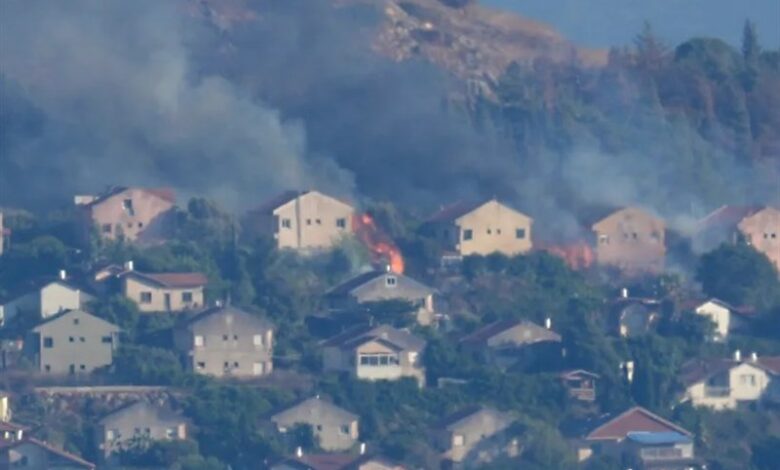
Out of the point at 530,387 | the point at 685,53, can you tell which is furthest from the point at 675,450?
the point at 685,53

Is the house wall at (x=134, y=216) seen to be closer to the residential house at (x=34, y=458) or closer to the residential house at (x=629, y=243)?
the residential house at (x=629, y=243)

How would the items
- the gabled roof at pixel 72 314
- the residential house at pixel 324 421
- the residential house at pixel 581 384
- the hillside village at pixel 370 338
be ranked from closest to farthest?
the hillside village at pixel 370 338, the residential house at pixel 324 421, the residential house at pixel 581 384, the gabled roof at pixel 72 314

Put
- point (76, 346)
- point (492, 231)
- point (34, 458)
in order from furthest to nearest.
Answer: point (492, 231)
point (76, 346)
point (34, 458)

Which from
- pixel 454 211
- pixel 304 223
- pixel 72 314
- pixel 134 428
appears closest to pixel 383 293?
pixel 304 223

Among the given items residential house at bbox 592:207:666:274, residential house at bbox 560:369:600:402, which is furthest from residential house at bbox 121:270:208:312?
residential house at bbox 592:207:666:274

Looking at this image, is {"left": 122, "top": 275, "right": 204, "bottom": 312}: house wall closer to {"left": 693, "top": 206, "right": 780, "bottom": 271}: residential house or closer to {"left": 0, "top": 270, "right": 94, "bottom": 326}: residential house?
{"left": 0, "top": 270, "right": 94, "bottom": 326}: residential house

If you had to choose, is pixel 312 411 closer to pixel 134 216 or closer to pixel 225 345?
pixel 225 345

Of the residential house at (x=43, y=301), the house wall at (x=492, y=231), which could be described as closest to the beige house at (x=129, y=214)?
the residential house at (x=43, y=301)
